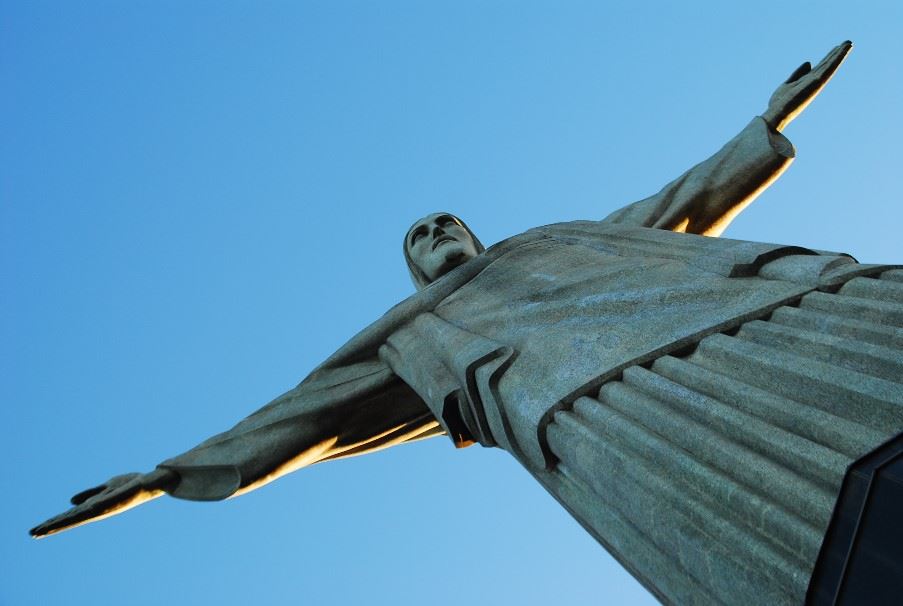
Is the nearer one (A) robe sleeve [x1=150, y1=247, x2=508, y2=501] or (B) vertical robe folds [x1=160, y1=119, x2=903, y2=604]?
(B) vertical robe folds [x1=160, y1=119, x2=903, y2=604]

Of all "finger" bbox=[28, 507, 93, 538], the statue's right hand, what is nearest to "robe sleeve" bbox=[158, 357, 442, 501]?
the statue's right hand

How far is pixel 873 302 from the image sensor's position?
4.69 meters

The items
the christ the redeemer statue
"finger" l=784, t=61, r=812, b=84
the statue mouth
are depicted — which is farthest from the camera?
the statue mouth

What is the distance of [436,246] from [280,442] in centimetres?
312

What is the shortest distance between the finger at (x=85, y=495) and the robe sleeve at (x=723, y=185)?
5362 mm

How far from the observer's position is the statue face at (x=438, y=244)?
932 cm

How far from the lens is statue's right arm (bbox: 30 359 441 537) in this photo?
293 inches

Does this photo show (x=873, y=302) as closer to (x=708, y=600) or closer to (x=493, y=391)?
(x=708, y=600)

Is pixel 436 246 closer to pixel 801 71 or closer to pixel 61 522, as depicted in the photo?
pixel 801 71

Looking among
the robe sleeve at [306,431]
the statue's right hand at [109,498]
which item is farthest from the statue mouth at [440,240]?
the statue's right hand at [109,498]

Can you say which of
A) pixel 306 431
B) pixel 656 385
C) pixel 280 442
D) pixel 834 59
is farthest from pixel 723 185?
pixel 280 442

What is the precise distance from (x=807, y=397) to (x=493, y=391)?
2.23 meters

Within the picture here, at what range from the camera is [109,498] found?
737 centimetres

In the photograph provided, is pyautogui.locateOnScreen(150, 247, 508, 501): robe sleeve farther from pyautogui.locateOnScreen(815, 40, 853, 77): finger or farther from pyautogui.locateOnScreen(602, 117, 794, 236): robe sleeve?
pyautogui.locateOnScreen(815, 40, 853, 77): finger
